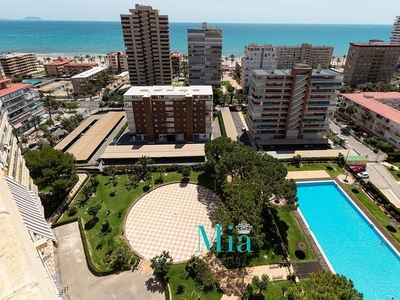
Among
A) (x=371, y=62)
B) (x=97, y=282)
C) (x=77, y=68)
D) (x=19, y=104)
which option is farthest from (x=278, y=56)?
(x=97, y=282)

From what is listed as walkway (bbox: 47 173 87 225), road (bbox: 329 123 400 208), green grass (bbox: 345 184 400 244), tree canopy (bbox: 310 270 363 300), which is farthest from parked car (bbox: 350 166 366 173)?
walkway (bbox: 47 173 87 225)

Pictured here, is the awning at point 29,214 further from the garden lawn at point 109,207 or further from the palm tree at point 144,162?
the palm tree at point 144,162

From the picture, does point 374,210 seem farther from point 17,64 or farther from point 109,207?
point 17,64

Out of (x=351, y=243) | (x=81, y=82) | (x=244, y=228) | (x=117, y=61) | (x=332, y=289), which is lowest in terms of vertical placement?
(x=351, y=243)

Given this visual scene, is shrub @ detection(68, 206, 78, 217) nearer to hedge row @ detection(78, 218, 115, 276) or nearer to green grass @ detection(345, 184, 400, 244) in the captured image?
hedge row @ detection(78, 218, 115, 276)

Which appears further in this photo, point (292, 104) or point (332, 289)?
point (292, 104)

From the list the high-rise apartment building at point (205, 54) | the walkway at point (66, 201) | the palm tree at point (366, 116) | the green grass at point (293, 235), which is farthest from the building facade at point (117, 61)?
the green grass at point (293, 235)
